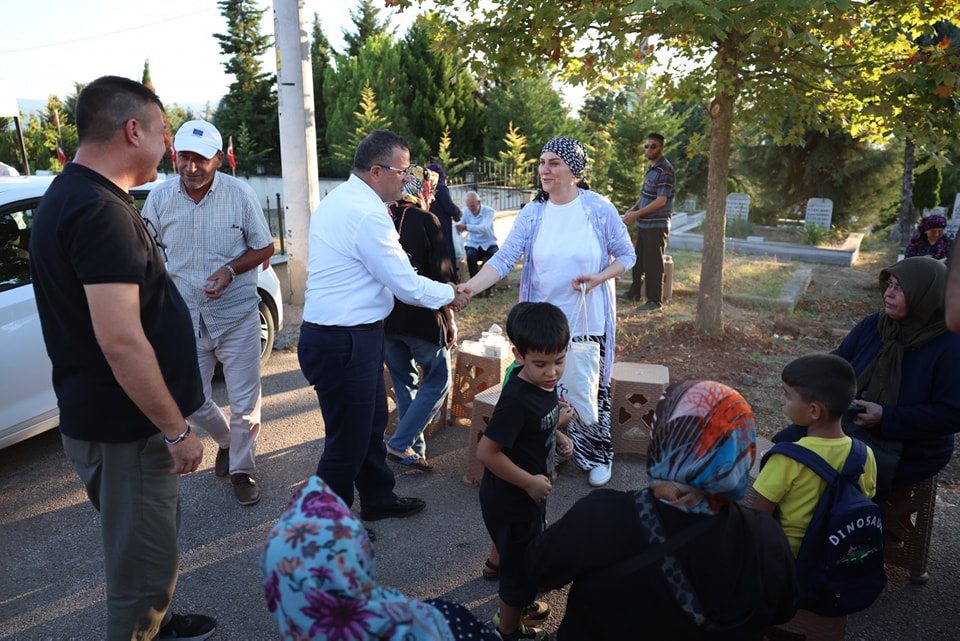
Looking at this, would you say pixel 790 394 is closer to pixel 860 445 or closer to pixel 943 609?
pixel 860 445

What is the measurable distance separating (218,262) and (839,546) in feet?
10.9

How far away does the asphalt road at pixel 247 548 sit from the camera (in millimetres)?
2893

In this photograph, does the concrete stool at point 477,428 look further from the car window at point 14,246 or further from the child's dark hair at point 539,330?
the car window at point 14,246

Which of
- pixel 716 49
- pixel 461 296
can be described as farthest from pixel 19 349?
pixel 716 49

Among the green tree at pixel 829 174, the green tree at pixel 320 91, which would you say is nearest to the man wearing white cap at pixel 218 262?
the green tree at pixel 829 174

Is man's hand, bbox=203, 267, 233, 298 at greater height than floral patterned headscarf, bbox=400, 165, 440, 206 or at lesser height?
lesser

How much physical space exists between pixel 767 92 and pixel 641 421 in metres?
3.57

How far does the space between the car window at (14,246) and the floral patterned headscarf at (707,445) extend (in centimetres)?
421

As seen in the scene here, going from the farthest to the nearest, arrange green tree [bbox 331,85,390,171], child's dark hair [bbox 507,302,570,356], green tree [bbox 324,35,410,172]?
green tree [bbox 324,35,410,172] → green tree [bbox 331,85,390,171] → child's dark hair [bbox 507,302,570,356]

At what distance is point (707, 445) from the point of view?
1466mm

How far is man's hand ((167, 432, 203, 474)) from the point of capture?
7.37 ft

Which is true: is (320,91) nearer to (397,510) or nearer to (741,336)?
(741,336)

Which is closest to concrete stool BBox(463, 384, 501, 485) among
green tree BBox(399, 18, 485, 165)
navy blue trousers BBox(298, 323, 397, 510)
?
navy blue trousers BBox(298, 323, 397, 510)

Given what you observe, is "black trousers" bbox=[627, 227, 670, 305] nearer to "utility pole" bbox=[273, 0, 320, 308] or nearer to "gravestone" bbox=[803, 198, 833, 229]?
"utility pole" bbox=[273, 0, 320, 308]
